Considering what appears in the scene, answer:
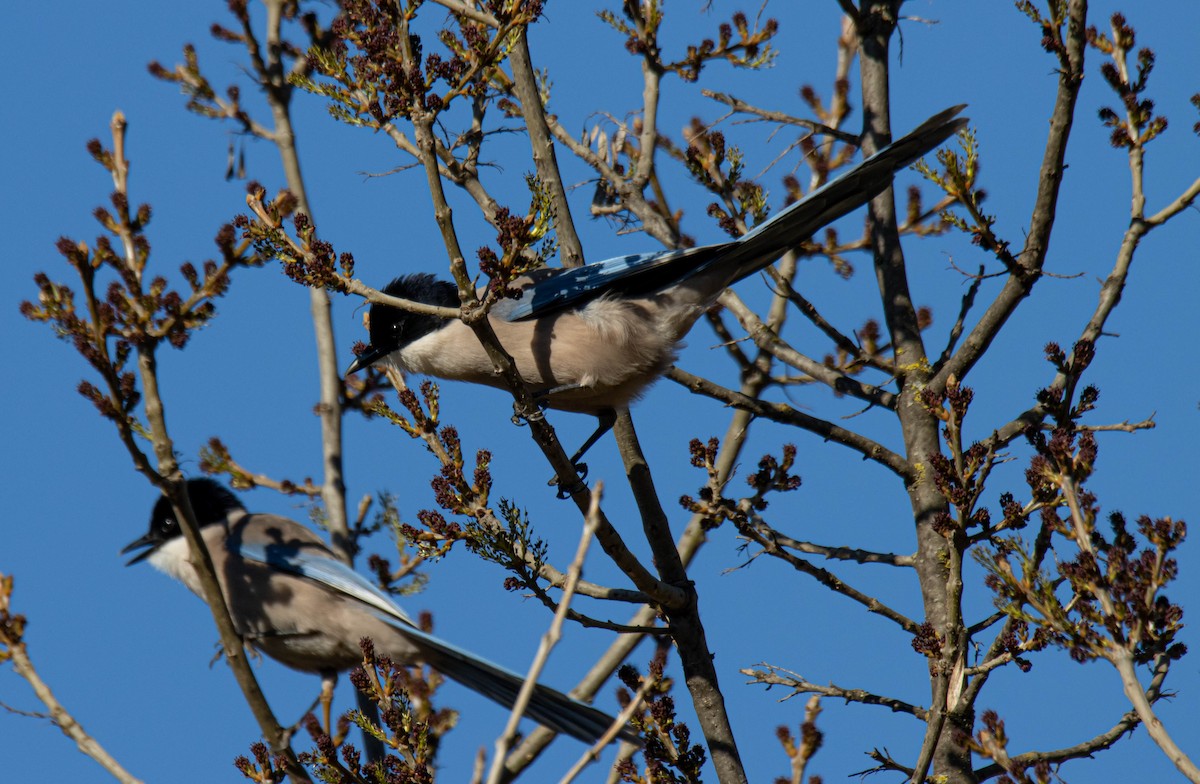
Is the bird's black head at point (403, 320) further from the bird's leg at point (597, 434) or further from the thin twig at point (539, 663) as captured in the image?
the thin twig at point (539, 663)

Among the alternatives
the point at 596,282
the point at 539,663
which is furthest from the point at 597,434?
the point at 539,663

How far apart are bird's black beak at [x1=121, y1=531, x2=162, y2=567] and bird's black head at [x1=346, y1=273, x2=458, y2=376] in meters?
2.15

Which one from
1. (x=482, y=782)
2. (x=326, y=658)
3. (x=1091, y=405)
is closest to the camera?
(x=482, y=782)

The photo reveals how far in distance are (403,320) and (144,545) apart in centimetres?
259

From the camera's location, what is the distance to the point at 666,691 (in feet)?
13.4

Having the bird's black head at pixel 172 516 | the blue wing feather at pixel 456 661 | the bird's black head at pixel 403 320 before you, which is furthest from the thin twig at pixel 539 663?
the bird's black head at pixel 172 516

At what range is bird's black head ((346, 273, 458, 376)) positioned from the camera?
16.9ft

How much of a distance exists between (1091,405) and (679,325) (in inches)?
67.9

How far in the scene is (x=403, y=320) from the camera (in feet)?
16.9

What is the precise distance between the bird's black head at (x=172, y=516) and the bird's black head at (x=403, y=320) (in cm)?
195

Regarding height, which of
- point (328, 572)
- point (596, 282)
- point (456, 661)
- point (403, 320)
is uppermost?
point (596, 282)

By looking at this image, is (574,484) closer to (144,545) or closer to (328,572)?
(328,572)

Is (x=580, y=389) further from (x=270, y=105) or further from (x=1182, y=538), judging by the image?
(x=270, y=105)

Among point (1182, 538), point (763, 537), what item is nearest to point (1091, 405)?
point (1182, 538)
